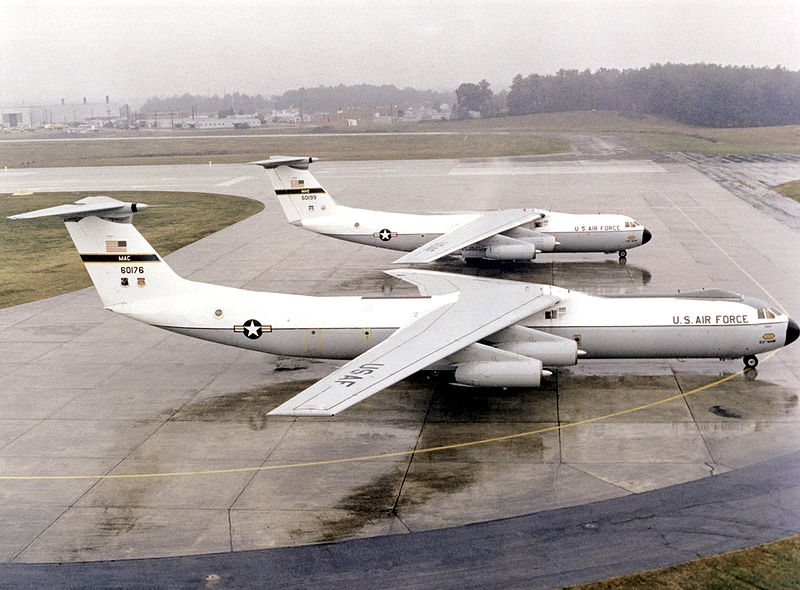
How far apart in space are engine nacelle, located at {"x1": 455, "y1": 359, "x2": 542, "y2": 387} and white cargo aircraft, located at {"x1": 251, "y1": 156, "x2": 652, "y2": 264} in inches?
778

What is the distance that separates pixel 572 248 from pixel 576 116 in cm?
14104

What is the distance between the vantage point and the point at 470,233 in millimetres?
43531

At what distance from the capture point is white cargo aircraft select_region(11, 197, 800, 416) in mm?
27875

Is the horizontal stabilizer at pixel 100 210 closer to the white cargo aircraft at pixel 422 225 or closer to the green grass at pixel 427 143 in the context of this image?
the white cargo aircraft at pixel 422 225

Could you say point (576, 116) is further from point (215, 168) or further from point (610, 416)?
point (610, 416)

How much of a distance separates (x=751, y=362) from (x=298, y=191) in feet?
88.5

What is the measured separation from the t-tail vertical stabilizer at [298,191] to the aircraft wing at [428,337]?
49.8 feet

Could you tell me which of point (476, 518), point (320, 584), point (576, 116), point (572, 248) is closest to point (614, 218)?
point (572, 248)

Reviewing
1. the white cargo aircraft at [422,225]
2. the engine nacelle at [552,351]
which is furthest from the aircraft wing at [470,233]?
the engine nacelle at [552,351]

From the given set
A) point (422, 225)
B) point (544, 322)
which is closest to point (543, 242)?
point (422, 225)

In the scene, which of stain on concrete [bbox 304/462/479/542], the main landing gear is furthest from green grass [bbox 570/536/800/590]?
the main landing gear

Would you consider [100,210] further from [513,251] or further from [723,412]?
[513,251]

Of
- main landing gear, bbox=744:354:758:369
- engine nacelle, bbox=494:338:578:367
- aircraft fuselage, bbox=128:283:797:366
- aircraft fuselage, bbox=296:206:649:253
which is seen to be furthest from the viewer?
aircraft fuselage, bbox=296:206:649:253

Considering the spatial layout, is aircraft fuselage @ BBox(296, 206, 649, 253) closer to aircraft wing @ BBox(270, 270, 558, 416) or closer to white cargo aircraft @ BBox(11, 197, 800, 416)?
aircraft wing @ BBox(270, 270, 558, 416)
